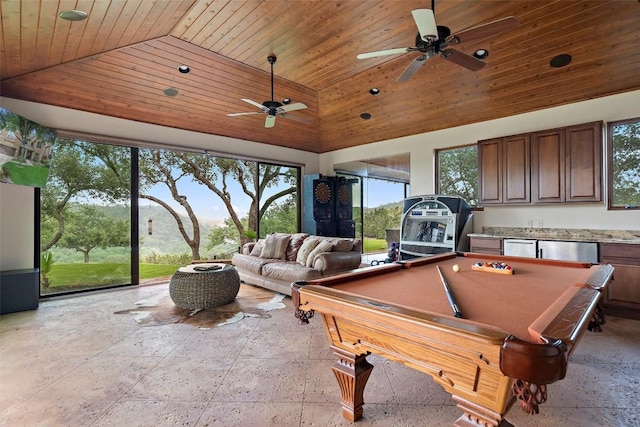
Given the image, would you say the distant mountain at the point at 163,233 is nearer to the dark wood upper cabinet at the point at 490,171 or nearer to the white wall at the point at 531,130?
the white wall at the point at 531,130

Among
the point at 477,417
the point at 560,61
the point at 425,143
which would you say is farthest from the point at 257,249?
the point at 560,61

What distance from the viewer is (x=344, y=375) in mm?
1791

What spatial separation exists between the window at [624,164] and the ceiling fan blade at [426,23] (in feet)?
10.7

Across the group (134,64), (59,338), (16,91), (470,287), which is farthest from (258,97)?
(470,287)

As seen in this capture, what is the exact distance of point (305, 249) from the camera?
4.89 meters

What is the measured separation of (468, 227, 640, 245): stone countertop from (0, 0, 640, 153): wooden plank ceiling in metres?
1.85

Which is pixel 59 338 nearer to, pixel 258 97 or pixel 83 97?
pixel 83 97

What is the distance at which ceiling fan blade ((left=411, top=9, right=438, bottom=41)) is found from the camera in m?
2.35

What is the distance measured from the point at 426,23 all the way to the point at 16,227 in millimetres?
5639

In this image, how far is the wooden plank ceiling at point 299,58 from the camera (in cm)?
333

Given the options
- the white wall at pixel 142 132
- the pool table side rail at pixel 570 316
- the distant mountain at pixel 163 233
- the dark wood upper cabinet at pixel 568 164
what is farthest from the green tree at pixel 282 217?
the pool table side rail at pixel 570 316

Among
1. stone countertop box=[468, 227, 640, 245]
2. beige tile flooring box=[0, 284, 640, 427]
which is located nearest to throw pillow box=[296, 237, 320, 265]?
beige tile flooring box=[0, 284, 640, 427]

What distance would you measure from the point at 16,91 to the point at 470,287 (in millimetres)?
5941

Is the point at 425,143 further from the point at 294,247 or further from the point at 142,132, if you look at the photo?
the point at 142,132
